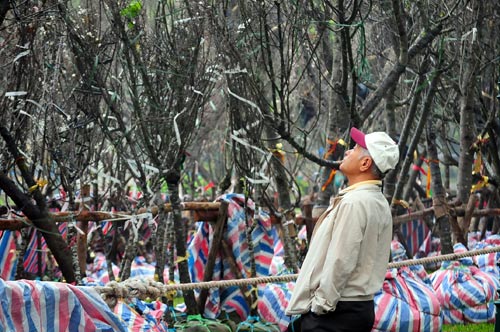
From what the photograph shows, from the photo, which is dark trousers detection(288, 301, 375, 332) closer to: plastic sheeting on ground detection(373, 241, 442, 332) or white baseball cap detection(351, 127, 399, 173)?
white baseball cap detection(351, 127, 399, 173)

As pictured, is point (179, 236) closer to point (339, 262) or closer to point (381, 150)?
point (381, 150)

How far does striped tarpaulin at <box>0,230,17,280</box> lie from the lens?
10555 mm

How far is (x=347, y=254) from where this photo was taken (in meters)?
4.81

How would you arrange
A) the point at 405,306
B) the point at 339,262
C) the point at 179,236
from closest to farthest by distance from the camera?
Result: the point at 339,262, the point at 179,236, the point at 405,306

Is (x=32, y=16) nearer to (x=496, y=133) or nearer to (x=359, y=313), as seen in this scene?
(x=359, y=313)

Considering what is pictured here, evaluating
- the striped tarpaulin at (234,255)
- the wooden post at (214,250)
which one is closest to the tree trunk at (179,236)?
the wooden post at (214,250)

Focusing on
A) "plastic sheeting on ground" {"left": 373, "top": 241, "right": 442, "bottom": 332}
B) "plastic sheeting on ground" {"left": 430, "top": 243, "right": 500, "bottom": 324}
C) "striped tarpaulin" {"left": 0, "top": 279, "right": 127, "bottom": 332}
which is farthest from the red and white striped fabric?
"striped tarpaulin" {"left": 0, "top": 279, "right": 127, "bottom": 332}

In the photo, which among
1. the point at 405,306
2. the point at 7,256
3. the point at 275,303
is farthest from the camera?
the point at 7,256

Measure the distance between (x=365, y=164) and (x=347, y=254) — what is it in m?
0.63

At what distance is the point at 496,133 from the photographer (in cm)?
1333

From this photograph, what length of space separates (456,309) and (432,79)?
2696 mm

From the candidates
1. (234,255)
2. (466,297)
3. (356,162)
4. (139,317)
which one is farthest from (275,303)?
(356,162)

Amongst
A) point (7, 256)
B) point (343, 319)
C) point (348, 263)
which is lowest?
point (7, 256)

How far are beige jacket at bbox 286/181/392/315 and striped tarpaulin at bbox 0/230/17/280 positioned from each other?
6265 mm
